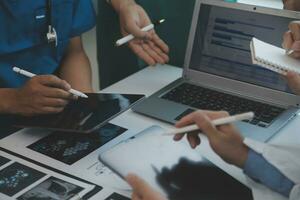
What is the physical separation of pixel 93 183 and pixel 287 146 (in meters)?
0.37

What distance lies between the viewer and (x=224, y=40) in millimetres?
1203

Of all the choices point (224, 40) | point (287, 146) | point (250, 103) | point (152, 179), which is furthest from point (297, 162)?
point (224, 40)

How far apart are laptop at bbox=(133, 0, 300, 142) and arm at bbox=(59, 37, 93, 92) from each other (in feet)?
0.98

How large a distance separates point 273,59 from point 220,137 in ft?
0.79

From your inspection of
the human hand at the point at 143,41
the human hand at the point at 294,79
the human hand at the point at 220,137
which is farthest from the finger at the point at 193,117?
the human hand at the point at 143,41

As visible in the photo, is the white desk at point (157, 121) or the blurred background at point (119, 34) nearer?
the white desk at point (157, 121)

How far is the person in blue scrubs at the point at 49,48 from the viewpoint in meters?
1.00

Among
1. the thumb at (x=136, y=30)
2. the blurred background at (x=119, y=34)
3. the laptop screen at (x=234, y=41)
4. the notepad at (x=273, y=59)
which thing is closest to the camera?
the notepad at (x=273, y=59)

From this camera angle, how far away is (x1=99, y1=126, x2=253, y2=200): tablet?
0.79 meters

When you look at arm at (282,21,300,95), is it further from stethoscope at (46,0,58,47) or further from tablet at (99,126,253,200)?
stethoscope at (46,0,58,47)

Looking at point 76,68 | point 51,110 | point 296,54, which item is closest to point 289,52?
point 296,54

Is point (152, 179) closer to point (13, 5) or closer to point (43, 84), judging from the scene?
point (43, 84)

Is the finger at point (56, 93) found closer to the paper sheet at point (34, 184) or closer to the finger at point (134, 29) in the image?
the paper sheet at point (34, 184)

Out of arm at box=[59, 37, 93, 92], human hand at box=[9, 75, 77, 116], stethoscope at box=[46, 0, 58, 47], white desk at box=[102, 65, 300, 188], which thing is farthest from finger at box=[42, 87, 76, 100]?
arm at box=[59, 37, 93, 92]
